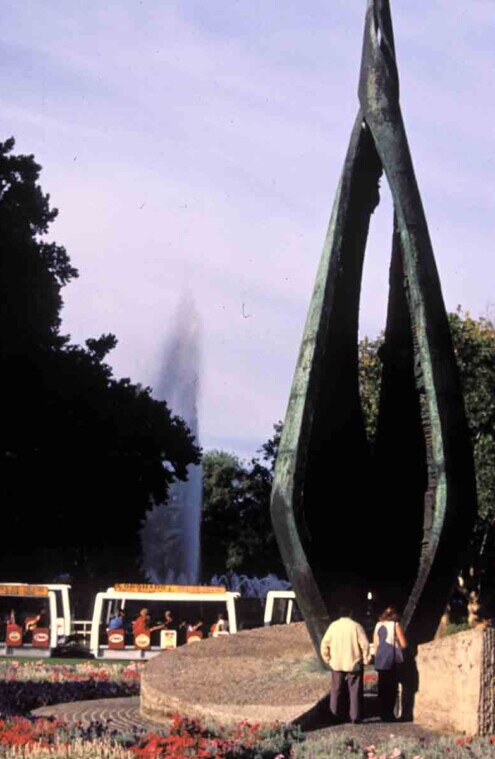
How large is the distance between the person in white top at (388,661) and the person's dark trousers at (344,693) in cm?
29

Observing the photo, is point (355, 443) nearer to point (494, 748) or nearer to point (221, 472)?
point (494, 748)

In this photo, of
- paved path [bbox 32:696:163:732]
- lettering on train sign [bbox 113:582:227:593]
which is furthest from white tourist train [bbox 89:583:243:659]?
paved path [bbox 32:696:163:732]

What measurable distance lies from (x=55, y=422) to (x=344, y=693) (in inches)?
835

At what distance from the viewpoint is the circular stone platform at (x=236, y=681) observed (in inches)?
465

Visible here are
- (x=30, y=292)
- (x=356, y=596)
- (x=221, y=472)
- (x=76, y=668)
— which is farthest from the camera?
(x=221, y=472)

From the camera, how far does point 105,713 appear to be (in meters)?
13.6

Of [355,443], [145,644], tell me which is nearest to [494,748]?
[355,443]

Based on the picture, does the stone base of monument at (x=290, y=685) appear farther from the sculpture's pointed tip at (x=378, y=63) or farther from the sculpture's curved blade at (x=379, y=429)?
the sculpture's pointed tip at (x=378, y=63)

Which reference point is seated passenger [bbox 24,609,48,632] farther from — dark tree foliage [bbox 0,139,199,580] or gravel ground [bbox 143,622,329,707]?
gravel ground [bbox 143,622,329,707]

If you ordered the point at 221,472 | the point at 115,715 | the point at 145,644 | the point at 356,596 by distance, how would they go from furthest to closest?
the point at 221,472 → the point at 145,644 → the point at 356,596 → the point at 115,715

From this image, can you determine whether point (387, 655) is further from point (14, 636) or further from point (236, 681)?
point (14, 636)

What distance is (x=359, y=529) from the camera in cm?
1455

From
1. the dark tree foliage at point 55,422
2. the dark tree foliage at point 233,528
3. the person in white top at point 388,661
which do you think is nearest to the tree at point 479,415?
the dark tree foliage at point 55,422

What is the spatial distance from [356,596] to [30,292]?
20.4m
